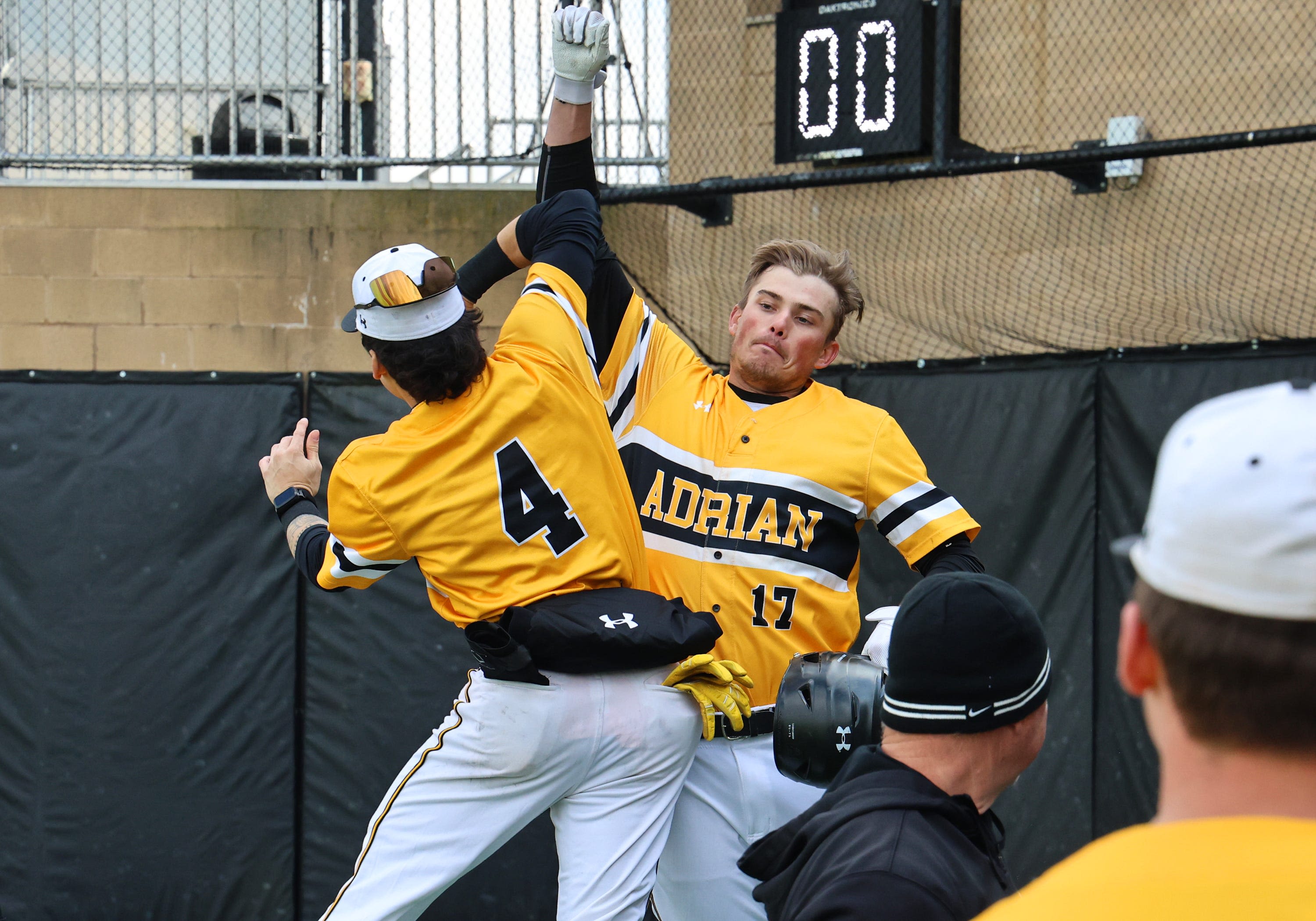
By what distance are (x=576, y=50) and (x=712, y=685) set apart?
5.20 feet

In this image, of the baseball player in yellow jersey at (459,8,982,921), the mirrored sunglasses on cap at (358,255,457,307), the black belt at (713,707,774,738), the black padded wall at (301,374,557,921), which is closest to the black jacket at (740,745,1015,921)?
the black belt at (713,707,774,738)

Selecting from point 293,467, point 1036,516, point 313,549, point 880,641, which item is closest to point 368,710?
point 293,467

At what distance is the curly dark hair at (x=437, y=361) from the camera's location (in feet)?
9.71

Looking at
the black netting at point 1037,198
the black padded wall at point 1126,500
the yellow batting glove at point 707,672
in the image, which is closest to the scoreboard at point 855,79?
the black netting at point 1037,198

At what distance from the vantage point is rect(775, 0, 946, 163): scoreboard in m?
5.75

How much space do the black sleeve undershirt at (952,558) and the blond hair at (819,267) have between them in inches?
25.7

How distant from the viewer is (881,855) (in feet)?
5.23

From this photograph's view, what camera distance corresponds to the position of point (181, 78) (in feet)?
22.2

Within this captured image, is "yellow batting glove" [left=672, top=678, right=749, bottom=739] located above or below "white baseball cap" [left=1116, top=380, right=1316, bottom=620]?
below

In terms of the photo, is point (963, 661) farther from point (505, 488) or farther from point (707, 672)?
point (505, 488)

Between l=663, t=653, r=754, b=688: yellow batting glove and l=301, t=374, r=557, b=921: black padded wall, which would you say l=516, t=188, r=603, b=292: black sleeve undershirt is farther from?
l=301, t=374, r=557, b=921: black padded wall

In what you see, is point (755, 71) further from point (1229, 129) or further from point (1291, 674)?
point (1291, 674)

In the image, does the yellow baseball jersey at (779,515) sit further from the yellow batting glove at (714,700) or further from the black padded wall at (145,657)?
the black padded wall at (145,657)

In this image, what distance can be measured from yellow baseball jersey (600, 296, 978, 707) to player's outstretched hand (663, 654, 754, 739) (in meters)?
0.20
